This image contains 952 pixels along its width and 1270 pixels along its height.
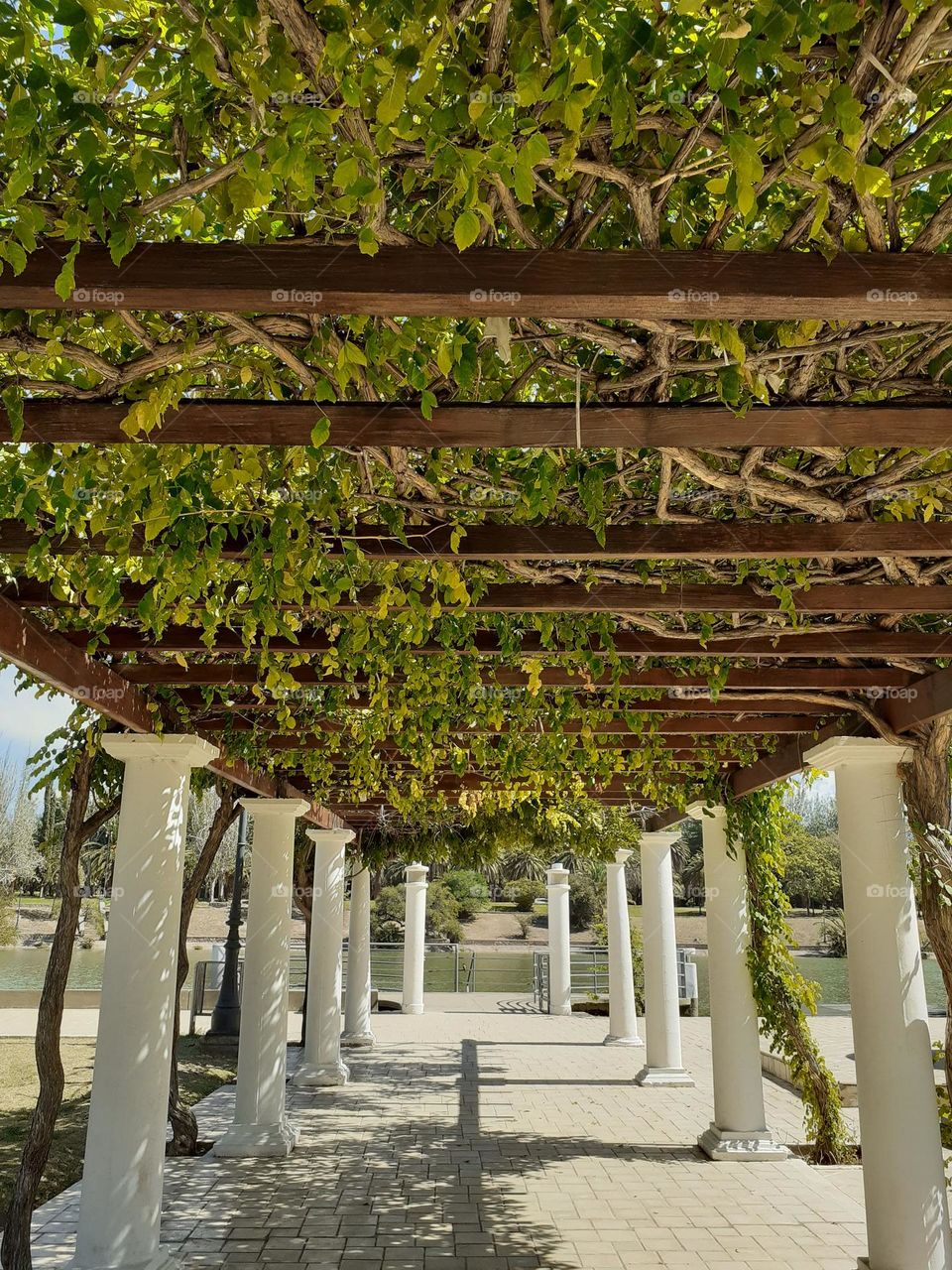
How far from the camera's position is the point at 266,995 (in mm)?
8359

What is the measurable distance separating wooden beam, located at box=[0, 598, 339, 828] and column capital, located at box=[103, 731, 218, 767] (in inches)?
2.6

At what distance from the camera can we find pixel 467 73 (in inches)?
72.4

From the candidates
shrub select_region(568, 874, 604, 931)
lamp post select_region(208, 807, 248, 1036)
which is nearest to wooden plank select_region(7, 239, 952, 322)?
lamp post select_region(208, 807, 248, 1036)

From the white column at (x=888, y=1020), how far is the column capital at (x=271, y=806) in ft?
15.8

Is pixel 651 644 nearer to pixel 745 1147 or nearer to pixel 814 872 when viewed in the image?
pixel 745 1147

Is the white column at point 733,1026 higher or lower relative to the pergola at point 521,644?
lower

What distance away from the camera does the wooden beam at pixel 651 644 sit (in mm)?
4656

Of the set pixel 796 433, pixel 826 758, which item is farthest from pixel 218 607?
pixel 826 758

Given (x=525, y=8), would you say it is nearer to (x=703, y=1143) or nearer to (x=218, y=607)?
(x=218, y=607)

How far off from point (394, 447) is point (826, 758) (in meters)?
4.02

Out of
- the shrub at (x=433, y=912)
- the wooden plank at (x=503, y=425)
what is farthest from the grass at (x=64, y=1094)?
the shrub at (x=433, y=912)

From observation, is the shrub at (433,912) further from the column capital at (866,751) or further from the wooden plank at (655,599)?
the wooden plank at (655,599)

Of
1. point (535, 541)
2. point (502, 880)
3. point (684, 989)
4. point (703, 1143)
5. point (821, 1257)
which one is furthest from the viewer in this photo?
point (502, 880)

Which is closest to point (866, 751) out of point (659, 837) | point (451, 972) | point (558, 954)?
point (659, 837)
